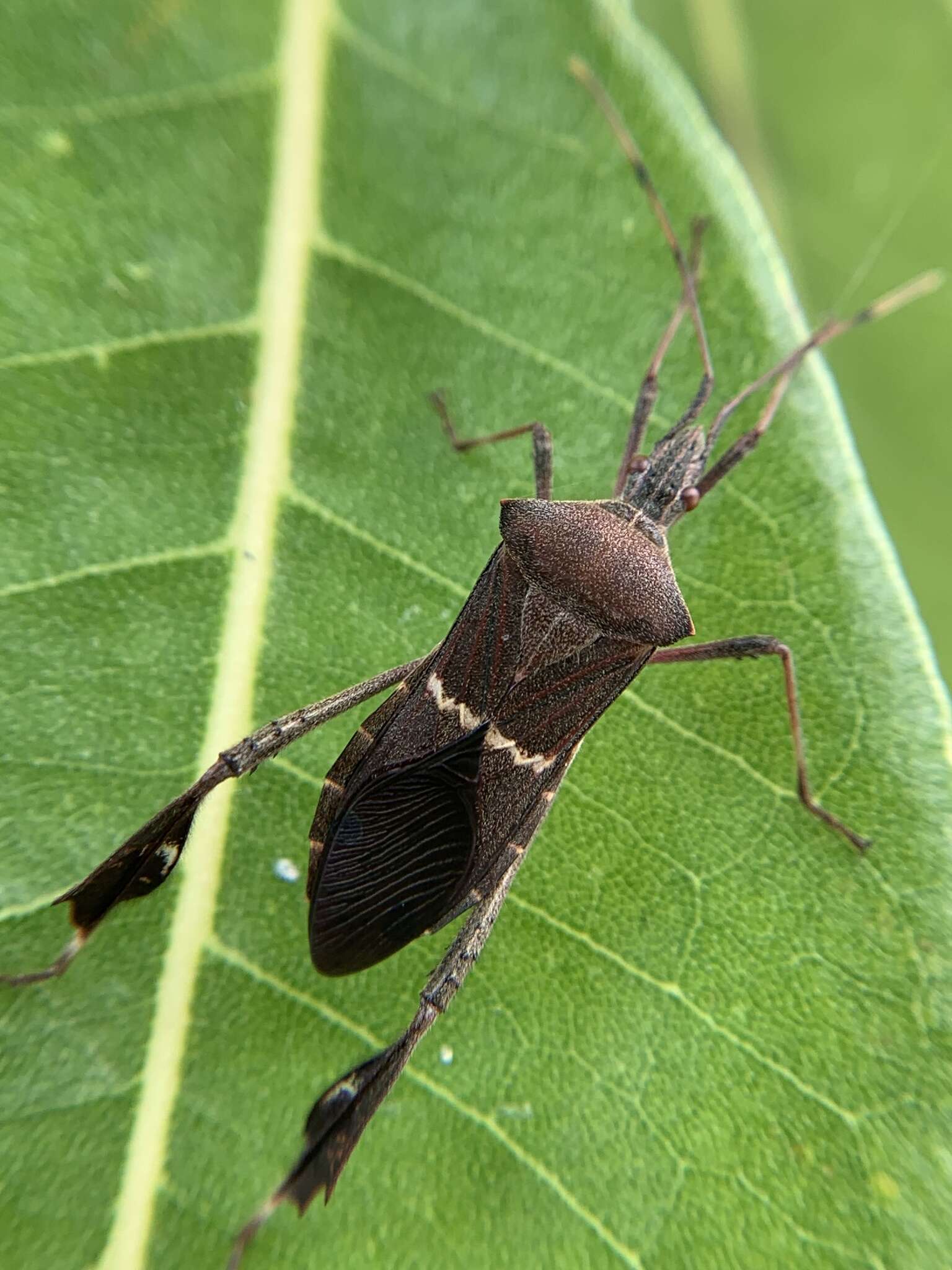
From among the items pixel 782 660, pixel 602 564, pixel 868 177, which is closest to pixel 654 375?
pixel 602 564

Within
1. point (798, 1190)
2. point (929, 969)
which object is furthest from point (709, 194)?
point (798, 1190)

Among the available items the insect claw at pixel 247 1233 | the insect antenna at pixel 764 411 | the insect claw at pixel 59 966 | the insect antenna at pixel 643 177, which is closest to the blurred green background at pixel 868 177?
the insect antenna at pixel 764 411

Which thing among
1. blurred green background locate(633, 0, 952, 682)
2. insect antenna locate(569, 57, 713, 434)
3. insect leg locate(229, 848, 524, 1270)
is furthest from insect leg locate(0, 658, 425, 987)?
blurred green background locate(633, 0, 952, 682)

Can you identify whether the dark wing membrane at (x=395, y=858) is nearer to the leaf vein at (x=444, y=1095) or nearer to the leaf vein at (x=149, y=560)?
the leaf vein at (x=444, y=1095)

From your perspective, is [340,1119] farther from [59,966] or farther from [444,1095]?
[59,966]

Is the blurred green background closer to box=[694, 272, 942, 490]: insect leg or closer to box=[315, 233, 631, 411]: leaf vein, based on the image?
box=[694, 272, 942, 490]: insect leg

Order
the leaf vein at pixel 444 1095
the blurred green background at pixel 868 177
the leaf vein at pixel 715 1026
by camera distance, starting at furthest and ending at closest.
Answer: the blurred green background at pixel 868 177, the leaf vein at pixel 715 1026, the leaf vein at pixel 444 1095
